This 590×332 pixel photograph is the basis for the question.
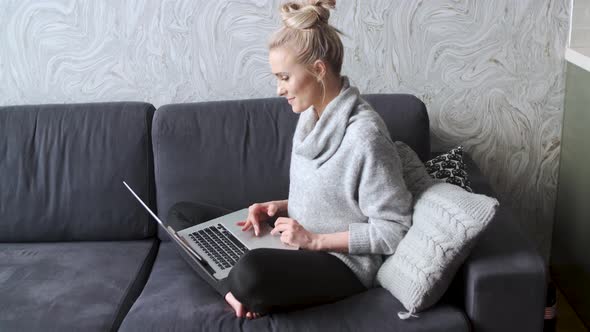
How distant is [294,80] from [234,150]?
0.47 m

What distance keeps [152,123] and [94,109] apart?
20cm

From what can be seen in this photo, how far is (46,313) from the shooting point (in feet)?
5.68

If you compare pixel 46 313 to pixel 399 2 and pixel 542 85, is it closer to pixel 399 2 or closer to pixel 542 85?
pixel 399 2

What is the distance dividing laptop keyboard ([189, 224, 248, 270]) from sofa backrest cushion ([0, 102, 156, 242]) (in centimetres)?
32

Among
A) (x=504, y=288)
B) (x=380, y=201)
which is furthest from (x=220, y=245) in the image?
(x=504, y=288)

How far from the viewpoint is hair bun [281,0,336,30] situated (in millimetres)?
1712

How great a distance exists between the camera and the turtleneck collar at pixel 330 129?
175 cm

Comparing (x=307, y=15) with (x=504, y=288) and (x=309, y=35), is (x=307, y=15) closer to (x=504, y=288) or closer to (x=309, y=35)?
(x=309, y=35)

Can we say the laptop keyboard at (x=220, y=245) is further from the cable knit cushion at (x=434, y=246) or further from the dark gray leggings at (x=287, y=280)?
the cable knit cushion at (x=434, y=246)

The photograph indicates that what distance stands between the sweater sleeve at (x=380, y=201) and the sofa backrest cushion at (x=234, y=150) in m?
0.43

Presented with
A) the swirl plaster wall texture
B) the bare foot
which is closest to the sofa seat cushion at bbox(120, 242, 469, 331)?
the bare foot

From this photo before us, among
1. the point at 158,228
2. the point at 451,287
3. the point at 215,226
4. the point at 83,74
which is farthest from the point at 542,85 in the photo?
the point at 83,74

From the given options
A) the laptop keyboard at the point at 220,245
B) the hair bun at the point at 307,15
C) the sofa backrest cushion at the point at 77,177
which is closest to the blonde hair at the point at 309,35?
the hair bun at the point at 307,15

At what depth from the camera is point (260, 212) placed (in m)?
1.95
